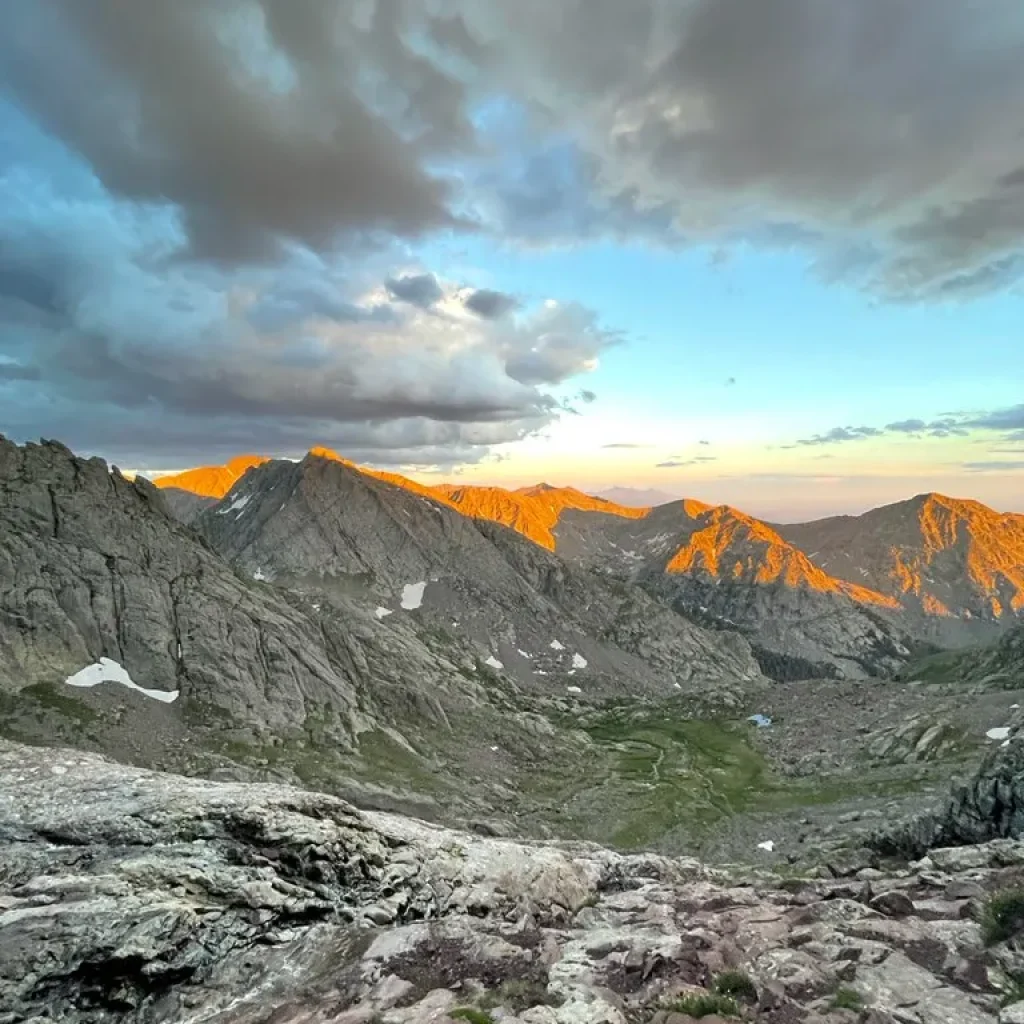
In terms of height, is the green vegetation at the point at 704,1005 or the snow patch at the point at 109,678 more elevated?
the green vegetation at the point at 704,1005

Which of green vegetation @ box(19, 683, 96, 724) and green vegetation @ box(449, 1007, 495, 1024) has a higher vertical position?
green vegetation @ box(449, 1007, 495, 1024)

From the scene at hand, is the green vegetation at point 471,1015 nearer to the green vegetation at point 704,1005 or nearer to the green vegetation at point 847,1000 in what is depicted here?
the green vegetation at point 704,1005

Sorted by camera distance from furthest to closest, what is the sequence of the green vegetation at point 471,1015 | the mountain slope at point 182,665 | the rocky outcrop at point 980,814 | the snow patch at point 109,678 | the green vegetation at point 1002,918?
the snow patch at point 109,678
the mountain slope at point 182,665
the rocky outcrop at point 980,814
the green vegetation at point 1002,918
the green vegetation at point 471,1015

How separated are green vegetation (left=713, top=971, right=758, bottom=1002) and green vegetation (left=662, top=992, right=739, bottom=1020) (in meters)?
0.85

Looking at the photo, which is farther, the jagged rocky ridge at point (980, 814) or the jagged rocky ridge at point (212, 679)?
the jagged rocky ridge at point (212, 679)

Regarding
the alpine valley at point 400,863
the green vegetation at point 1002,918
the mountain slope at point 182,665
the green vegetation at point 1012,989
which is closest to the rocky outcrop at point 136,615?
the mountain slope at point 182,665

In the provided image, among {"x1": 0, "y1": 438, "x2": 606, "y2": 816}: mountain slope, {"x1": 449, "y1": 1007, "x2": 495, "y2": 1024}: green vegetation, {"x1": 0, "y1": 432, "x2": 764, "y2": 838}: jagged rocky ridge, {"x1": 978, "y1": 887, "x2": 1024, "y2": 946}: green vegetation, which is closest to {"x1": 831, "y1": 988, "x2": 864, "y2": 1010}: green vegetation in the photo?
{"x1": 978, "y1": 887, "x2": 1024, "y2": 946}: green vegetation

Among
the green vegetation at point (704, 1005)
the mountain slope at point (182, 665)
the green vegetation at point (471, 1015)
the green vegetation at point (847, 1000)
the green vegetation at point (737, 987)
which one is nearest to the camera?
the green vegetation at point (704, 1005)

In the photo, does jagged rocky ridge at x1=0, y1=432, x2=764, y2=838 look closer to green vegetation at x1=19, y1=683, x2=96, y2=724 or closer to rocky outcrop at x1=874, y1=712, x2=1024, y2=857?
green vegetation at x1=19, y1=683, x2=96, y2=724

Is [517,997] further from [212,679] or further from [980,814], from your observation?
[212,679]

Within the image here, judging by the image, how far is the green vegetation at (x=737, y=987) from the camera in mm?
18859

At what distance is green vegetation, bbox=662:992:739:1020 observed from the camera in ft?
57.0

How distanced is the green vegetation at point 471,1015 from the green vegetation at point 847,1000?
955 cm

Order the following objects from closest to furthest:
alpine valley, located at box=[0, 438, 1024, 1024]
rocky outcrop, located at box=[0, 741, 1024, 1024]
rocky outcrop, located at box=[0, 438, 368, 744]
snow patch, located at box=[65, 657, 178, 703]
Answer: rocky outcrop, located at box=[0, 741, 1024, 1024] < alpine valley, located at box=[0, 438, 1024, 1024] < snow patch, located at box=[65, 657, 178, 703] < rocky outcrop, located at box=[0, 438, 368, 744]
